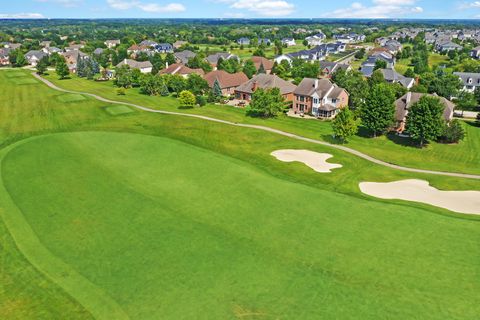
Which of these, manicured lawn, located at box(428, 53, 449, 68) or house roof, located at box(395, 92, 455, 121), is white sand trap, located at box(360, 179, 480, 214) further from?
manicured lawn, located at box(428, 53, 449, 68)

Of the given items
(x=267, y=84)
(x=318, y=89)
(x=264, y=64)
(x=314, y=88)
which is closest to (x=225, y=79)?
(x=267, y=84)

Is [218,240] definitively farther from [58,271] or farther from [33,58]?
[33,58]

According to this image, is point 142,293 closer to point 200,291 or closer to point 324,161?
point 200,291

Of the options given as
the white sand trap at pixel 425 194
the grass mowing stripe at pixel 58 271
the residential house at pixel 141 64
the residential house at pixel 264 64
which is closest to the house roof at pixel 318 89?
the white sand trap at pixel 425 194

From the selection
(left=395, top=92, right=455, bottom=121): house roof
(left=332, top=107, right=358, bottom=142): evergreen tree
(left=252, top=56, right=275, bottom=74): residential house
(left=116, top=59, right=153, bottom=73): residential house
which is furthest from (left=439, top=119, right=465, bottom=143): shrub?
(left=116, top=59, right=153, bottom=73): residential house

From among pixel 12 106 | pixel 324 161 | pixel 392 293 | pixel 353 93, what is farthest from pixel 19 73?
pixel 392 293
